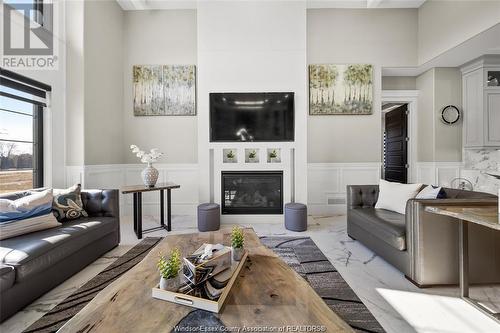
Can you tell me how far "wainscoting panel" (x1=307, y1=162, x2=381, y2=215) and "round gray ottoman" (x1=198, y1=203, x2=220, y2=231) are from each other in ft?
6.29

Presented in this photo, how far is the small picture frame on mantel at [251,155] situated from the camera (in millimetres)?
3838

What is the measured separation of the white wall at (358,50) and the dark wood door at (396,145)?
896mm

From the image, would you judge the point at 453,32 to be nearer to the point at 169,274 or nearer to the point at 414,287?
the point at 414,287

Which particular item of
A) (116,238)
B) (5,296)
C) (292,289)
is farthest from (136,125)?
(292,289)

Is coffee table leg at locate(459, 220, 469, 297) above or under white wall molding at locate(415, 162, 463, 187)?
under

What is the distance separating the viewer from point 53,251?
5.92 feet

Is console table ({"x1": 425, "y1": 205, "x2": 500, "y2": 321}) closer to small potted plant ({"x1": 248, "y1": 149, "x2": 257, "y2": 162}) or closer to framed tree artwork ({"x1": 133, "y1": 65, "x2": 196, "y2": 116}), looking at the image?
small potted plant ({"x1": 248, "y1": 149, "x2": 257, "y2": 162})

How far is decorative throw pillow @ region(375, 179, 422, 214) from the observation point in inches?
100

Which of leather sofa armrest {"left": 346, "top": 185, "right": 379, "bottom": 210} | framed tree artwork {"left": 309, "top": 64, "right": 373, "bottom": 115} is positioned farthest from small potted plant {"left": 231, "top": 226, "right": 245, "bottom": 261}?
framed tree artwork {"left": 309, "top": 64, "right": 373, "bottom": 115}

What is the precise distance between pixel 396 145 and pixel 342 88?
6.61ft

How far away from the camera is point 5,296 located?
4.90 feet

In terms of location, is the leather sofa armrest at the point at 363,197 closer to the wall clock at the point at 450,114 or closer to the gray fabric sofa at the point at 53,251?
the wall clock at the point at 450,114

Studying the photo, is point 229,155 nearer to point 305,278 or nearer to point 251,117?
point 251,117

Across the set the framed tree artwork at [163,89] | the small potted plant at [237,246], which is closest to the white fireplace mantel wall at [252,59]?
the framed tree artwork at [163,89]
